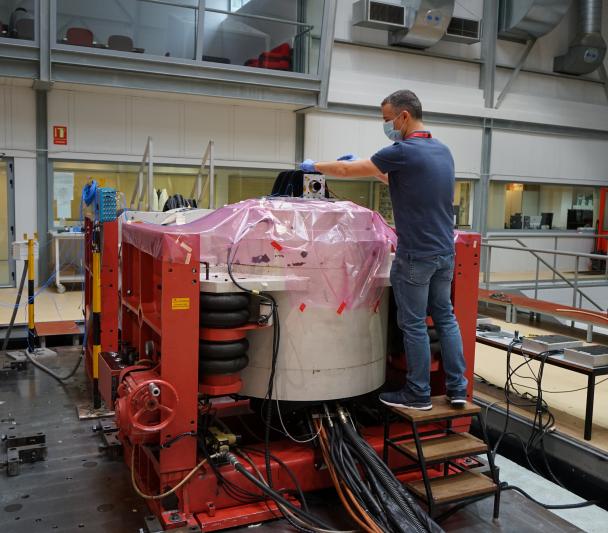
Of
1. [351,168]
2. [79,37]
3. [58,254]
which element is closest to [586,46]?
[79,37]

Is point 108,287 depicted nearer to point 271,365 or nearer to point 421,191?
point 271,365

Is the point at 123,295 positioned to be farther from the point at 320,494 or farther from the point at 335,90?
the point at 335,90

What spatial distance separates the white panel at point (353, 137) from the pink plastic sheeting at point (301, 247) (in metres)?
8.39

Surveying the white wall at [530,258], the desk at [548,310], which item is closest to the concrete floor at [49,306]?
the desk at [548,310]

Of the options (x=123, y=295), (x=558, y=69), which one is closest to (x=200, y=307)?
(x=123, y=295)

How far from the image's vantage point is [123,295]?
13.5 feet

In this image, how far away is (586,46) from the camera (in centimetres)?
1324

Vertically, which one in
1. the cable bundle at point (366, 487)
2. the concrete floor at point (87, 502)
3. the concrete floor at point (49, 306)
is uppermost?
the cable bundle at point (366, 487)

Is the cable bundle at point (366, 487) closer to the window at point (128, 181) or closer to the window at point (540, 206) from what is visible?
the window at point (128, 181)

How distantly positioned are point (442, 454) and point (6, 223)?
868cm

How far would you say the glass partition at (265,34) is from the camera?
934 centimetres

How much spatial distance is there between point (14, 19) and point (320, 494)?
7661 millimetres

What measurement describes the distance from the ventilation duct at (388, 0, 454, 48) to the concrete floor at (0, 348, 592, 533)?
9701 millimetres

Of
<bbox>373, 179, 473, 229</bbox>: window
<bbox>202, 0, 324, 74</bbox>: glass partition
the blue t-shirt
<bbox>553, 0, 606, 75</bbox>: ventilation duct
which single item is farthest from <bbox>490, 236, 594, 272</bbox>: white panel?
the blue t-shirt
